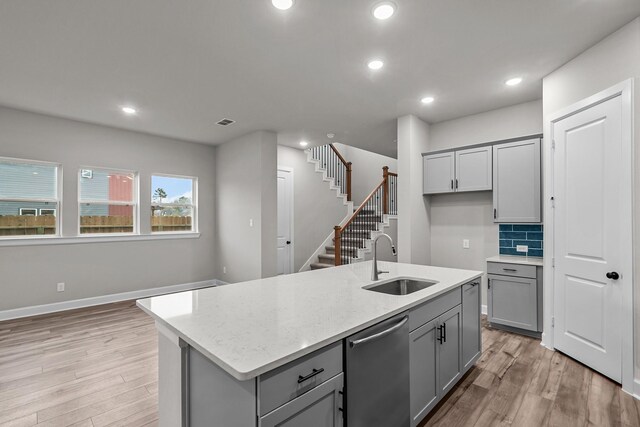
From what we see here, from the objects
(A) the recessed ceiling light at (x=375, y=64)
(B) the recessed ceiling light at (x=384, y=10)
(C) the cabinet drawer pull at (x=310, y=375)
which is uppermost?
(B) the recessed ceiling light at (x=384, y=10)

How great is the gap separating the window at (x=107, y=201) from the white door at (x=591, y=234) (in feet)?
19.5

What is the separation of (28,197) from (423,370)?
5.41 m

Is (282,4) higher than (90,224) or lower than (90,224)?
higher

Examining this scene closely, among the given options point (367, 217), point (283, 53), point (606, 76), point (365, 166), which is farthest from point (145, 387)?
point (365, 166)

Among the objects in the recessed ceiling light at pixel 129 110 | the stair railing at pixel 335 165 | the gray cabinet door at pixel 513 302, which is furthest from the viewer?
the stair railing at pixel 335 165

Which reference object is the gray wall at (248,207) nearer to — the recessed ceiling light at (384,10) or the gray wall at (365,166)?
the recessed ceiling light at (384,10)

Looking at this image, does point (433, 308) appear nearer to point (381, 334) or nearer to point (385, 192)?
point (381, 334)

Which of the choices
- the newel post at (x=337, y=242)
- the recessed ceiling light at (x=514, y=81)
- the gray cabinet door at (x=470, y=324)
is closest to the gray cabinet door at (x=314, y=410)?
the gray cabinet door at (x=470, y=324)

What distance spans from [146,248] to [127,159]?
4.97 ft

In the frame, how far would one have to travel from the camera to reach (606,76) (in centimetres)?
256

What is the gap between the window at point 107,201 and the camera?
480cm

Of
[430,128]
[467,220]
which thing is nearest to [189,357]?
[467,220]

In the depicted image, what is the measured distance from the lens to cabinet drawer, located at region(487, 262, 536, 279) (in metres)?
3.42

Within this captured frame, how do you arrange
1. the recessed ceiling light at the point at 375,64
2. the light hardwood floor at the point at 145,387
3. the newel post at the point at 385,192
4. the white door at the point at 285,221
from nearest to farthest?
the light hardwood floor at the point at 145,387
the recessed ceiling light at the point at 375,64
the white door at the point at 285,221
the newel post at the point at 385,192
